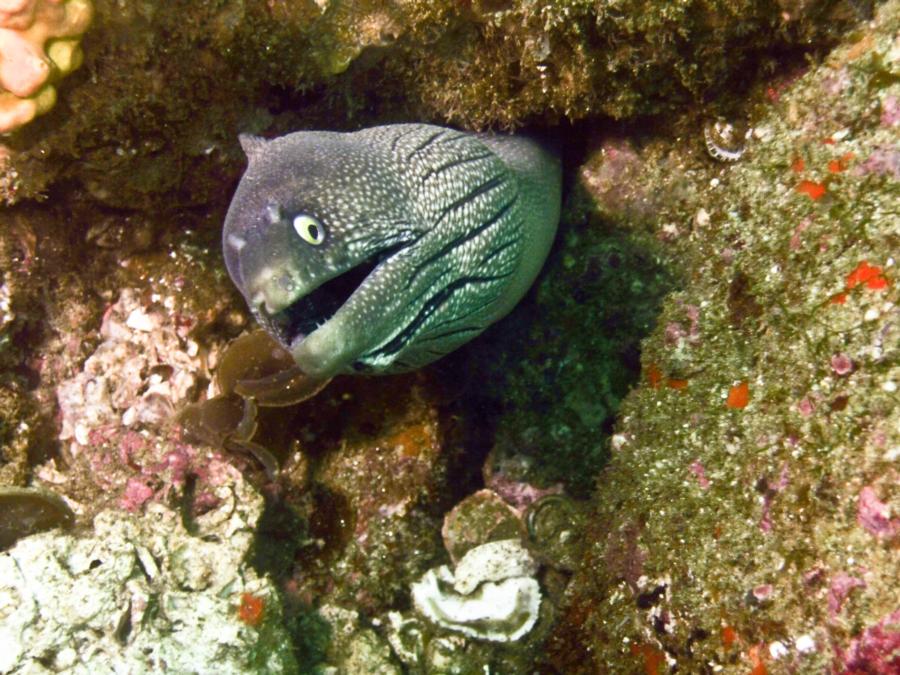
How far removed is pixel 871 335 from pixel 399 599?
3409 millimetres

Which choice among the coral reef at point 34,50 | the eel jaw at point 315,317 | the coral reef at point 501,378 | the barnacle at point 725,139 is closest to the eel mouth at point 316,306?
the eel jaw at point 315,317

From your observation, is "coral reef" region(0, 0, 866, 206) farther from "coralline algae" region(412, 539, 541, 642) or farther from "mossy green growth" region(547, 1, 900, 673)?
"coralline algae" region(412, 539, 541, 642)

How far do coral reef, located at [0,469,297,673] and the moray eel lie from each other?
5.00ft

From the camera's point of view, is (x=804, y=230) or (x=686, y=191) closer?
(x=804, y=230)

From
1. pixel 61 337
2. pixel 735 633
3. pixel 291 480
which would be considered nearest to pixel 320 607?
pixel 291 480

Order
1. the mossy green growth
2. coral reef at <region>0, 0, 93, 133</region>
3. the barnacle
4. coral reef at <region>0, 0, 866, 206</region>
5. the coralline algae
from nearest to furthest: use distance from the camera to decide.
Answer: the mossy green growth < coral reef at <region>0, 0, 93, 133</region> < coral reef at <region>0, 0, 866, 206</region> < the barnacle < the coralline algae

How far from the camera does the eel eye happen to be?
2160 mm

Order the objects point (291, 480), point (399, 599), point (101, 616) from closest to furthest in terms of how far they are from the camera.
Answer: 1. point (101, 616)
2. point (291, 480)
3. point (399, 599)

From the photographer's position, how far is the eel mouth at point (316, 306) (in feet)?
8.02

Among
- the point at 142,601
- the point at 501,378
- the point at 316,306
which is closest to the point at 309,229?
the point at 316,306

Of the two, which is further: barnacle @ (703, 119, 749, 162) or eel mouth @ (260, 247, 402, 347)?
barnacle @ (703, 119, 749, 162)

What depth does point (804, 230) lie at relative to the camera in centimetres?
267

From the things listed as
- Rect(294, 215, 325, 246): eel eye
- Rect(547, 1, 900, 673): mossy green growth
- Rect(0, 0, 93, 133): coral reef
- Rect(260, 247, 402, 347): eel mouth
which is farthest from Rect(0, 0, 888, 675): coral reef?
Rect(294, 215, 325, 246): eel eye

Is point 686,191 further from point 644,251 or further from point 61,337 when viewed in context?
point 61,337
